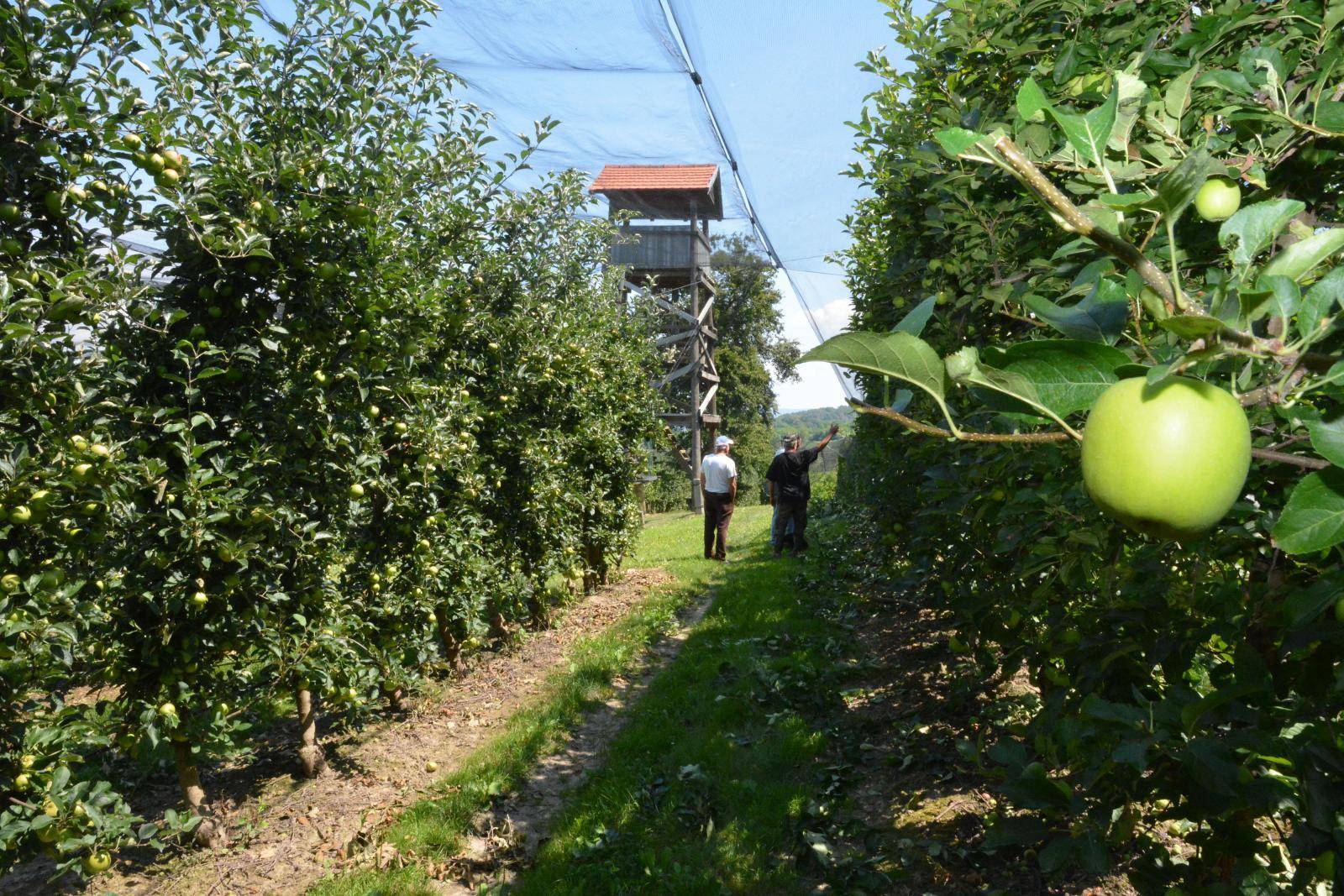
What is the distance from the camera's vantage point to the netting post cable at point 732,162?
7301mm

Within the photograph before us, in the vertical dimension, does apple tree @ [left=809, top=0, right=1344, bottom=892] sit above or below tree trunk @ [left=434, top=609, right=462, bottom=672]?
above

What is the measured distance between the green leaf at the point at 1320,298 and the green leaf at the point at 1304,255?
27 mm

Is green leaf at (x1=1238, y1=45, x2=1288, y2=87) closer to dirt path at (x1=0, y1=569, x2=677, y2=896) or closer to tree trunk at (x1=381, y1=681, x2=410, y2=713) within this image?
dirt path at (x1=0, y1=569, x2=677, y2=896)

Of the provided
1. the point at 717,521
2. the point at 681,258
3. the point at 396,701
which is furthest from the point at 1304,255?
the point at 681,258

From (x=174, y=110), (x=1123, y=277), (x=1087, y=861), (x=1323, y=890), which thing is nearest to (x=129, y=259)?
(x=174, y=110)

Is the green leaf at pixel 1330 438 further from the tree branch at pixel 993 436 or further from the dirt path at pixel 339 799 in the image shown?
the dirt path at pixel 339 799

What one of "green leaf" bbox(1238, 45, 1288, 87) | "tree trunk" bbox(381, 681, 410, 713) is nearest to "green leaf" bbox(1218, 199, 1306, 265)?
"green leaf" bbox(1238, 45, 1288, 87)

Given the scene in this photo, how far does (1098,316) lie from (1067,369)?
14 cm

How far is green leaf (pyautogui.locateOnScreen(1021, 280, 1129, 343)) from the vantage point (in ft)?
2.62

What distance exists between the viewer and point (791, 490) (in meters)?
10.7

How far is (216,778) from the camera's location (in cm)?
425

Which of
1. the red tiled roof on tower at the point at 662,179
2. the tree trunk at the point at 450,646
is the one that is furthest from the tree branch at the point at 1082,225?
the red tiled roof on tower at the point at 662,179

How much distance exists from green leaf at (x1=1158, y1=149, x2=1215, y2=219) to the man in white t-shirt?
378 inches

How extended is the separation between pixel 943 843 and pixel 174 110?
4.10 metres
